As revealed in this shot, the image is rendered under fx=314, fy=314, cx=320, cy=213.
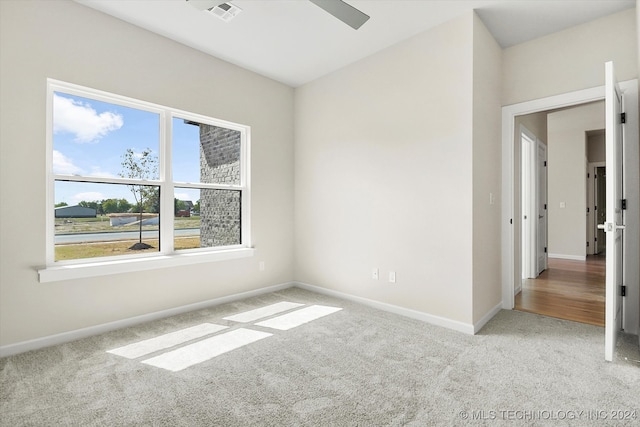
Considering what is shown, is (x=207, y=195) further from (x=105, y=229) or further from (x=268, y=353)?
(x=268, y=353)

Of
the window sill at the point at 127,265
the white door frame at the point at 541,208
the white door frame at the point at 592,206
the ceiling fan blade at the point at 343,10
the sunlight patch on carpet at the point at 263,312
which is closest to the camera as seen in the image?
the ceiling fan blade at the point at 343,10

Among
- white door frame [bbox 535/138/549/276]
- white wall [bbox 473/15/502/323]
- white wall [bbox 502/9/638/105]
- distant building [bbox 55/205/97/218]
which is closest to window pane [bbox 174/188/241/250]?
distant building [bbox 55/205/97/218]

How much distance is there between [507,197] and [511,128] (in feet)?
2.46

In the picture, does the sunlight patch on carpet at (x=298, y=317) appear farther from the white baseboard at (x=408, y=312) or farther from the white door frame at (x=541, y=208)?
the white door frame at (x=541, y=208)

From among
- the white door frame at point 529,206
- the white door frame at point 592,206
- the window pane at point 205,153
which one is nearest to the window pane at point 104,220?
the window pane at point 205,153

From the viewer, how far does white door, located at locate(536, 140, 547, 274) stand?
16.2ft

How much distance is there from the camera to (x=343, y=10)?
2.11 metres

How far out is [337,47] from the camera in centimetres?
340

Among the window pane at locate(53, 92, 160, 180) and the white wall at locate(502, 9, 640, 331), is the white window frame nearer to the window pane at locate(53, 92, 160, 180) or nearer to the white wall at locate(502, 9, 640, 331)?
the window pane at locate(53, 92, 160, 180)

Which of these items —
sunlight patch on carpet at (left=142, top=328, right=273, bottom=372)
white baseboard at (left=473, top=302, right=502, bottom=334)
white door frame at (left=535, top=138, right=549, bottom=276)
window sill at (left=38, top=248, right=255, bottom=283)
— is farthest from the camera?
white door frame at (left=535, top=138, right=549, bottom=276)

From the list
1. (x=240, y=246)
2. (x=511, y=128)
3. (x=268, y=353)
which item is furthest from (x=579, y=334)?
(x=240, y=246)

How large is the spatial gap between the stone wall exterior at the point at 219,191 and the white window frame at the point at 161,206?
6cm

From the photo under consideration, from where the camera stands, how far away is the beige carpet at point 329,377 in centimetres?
172

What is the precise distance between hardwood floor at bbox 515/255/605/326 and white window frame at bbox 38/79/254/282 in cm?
345
